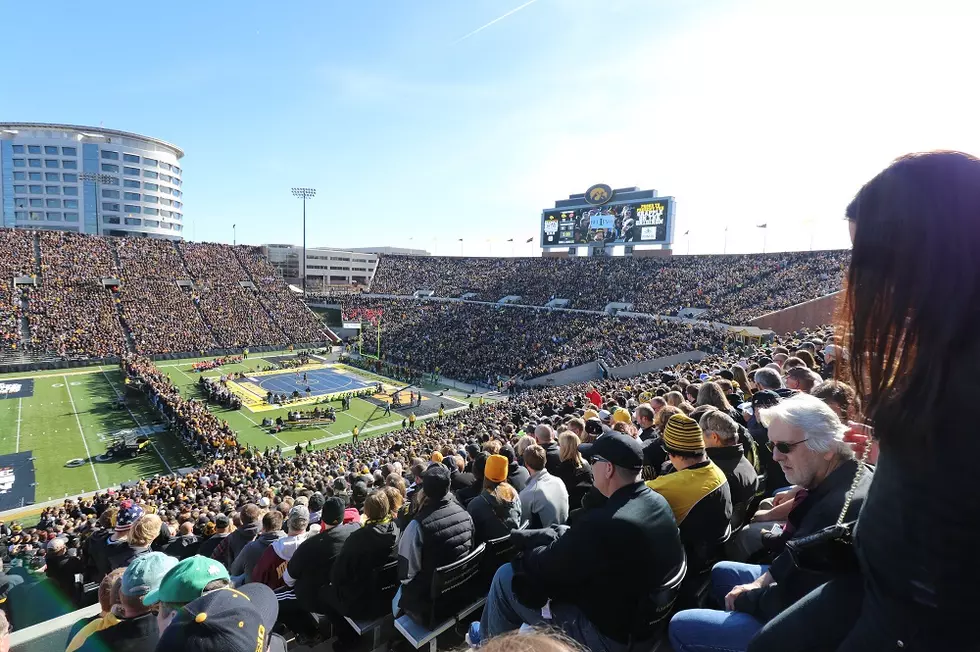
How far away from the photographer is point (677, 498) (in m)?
3.83

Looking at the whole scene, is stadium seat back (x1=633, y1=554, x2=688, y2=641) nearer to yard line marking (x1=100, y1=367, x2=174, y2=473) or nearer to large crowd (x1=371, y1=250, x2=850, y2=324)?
yard line marking (x1=100, y1=367, x2=174, y2=473)

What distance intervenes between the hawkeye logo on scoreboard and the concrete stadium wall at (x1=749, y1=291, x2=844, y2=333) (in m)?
25.3

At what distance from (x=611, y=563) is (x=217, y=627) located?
2232mm

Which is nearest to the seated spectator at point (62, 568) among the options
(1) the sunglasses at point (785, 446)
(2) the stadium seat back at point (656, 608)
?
(2) the stadium seat back at point (656, 608)

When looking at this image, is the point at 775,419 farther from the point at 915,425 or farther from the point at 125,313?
the point at 125,313

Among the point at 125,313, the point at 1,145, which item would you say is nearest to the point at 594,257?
the point at 125,313

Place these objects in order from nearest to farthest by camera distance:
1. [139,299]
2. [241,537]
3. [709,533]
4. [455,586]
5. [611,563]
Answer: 1. [611,563]
2. [709,533]
3. [455,586]
4. [241,537]
5. [139,299]

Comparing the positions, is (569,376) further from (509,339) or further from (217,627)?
(217,627)

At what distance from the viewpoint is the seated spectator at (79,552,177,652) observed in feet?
10.5

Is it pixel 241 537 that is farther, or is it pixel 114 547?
pixel 114 547

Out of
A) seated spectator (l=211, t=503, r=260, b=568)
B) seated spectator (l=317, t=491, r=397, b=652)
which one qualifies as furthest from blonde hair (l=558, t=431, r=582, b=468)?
seated spectator (l=211, t=503, r=260, b=568)

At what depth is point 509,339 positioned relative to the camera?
4806 centimetres

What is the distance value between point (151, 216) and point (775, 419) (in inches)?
5188

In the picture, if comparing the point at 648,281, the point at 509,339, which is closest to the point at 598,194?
the point at 648,281
